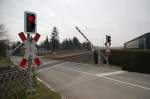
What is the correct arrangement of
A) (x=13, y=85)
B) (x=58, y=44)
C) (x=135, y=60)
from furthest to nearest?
(x=58, y=44)
(x=135, y=60)
(x=13, y=85)

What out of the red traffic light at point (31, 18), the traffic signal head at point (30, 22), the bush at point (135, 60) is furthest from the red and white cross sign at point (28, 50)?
the bush at point (135, 60)

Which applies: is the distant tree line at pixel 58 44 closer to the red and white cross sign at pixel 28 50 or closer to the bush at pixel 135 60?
the bush at pixel 135 60

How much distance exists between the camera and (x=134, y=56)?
751 inches

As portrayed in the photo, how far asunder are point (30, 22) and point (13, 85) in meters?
3.45

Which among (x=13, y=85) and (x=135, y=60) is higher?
(x=135, y=60)

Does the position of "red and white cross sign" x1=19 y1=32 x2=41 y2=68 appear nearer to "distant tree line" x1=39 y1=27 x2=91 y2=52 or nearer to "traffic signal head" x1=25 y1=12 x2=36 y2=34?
"traffic signal head" x1=25 y1=12 x2=36 y2=34

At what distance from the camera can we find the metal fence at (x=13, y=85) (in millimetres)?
8258

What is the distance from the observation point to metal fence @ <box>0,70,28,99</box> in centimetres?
826

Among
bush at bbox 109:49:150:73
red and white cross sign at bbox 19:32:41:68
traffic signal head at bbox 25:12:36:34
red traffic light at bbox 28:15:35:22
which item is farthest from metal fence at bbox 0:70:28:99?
bush at bbox 109:49:150:73

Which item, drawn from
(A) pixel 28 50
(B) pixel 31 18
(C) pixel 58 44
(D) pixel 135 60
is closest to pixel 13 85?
(A) pixel 28 50

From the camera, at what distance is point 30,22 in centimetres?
745

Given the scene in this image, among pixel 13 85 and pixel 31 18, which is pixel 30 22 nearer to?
pixel 31 18

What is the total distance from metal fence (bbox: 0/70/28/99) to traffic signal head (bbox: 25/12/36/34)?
7.89 feet

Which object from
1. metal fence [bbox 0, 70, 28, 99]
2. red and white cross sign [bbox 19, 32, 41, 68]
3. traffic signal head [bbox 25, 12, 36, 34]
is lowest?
metal fence [bbox 0, 70, 28, 99]
